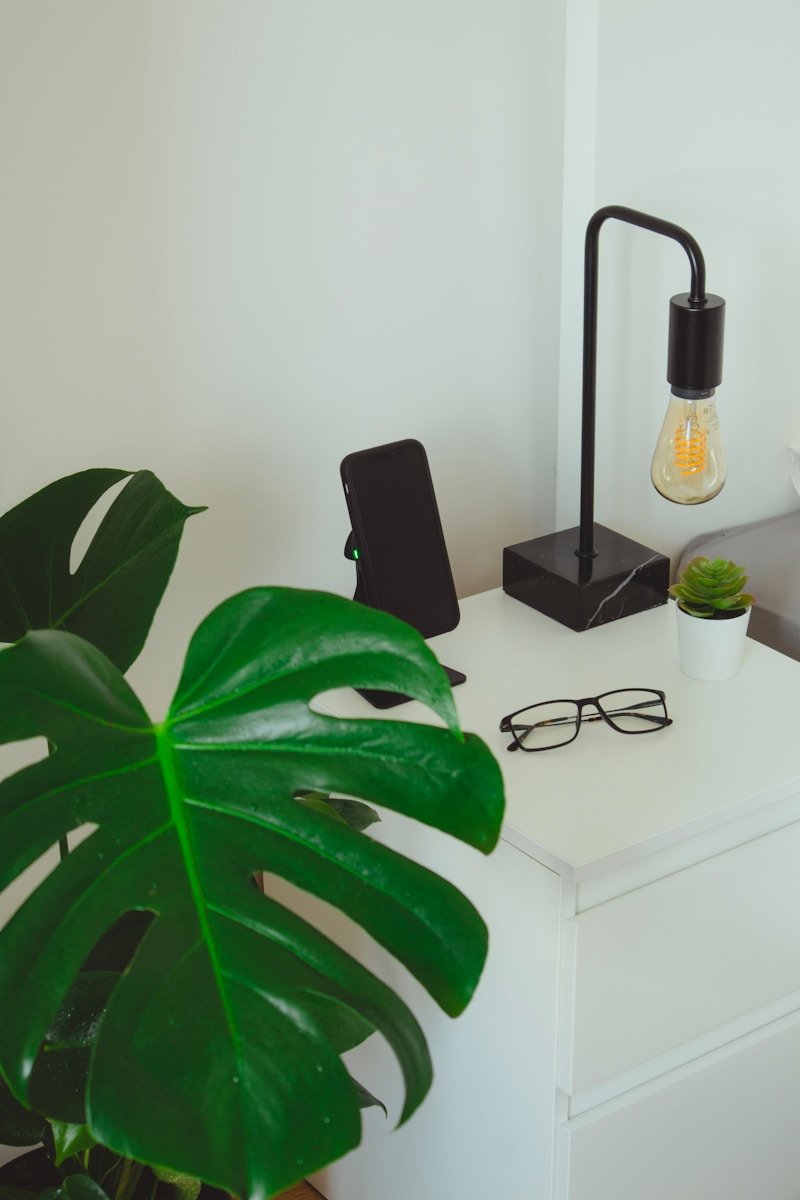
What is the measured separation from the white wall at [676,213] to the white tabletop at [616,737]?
254 mm

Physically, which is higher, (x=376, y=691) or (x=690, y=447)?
(x=690, y=447)

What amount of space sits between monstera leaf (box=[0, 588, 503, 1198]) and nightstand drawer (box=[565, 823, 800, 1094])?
37cm

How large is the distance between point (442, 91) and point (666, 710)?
633 mm

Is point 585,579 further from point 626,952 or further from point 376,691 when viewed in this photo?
point 626,952

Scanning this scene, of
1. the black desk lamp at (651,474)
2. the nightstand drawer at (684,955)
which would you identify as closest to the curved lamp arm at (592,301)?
the black desk lamp at (651,474)

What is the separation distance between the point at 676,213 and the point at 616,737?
63 cm

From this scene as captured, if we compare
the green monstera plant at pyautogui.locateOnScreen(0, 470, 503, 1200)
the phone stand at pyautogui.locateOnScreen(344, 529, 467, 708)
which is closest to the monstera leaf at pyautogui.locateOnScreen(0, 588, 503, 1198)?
the green monstera plant at pyautogui.locateOnScreen(0, 470, 503, 1200)

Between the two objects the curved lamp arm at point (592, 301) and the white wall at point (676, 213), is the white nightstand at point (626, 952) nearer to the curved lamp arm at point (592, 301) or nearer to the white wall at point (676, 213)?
the curved lamp arm at point (592, 301)

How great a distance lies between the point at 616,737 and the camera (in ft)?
3.64

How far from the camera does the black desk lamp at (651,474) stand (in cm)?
114

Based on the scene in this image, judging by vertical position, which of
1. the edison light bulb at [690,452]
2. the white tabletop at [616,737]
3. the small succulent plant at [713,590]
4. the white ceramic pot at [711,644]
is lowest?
the white tabletop at [616,737]

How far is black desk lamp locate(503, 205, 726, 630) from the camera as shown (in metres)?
1.14

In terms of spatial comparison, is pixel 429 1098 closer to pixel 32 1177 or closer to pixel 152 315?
pixel 32 1177

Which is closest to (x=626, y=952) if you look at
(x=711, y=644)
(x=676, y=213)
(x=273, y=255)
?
(x=711, y=644)
